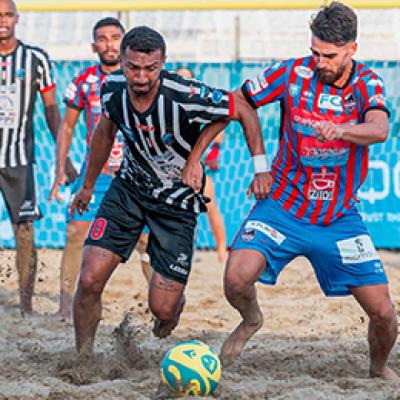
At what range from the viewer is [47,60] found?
688 cm

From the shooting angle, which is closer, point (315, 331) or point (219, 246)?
point (315, 331)

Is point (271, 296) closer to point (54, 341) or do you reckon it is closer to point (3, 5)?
point (54, 341)

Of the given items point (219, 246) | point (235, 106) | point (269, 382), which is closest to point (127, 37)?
point (235, 106)

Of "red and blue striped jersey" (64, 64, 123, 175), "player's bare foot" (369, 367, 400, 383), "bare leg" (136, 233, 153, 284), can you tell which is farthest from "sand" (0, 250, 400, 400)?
"red and blue striped jersey" (64, 64, 123, 175)

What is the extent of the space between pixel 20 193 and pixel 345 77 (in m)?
3.09

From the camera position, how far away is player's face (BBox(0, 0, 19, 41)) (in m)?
6.61

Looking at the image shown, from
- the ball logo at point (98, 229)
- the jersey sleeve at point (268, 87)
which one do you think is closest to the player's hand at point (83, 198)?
the ball logo at point (98, 229)

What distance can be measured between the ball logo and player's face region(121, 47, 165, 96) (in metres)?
0.76

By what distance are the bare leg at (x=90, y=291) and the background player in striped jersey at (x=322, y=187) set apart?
0.63 m

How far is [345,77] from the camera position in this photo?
4.60m

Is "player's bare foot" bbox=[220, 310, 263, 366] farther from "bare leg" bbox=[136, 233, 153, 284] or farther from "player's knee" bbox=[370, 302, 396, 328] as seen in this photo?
"bare leg" bbox=[136, 233, 153, 284]

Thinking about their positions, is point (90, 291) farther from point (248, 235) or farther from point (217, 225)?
point (217, 225)

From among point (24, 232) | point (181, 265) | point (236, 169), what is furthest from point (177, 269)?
point (236, 169)

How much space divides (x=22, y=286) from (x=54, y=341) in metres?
1.11
